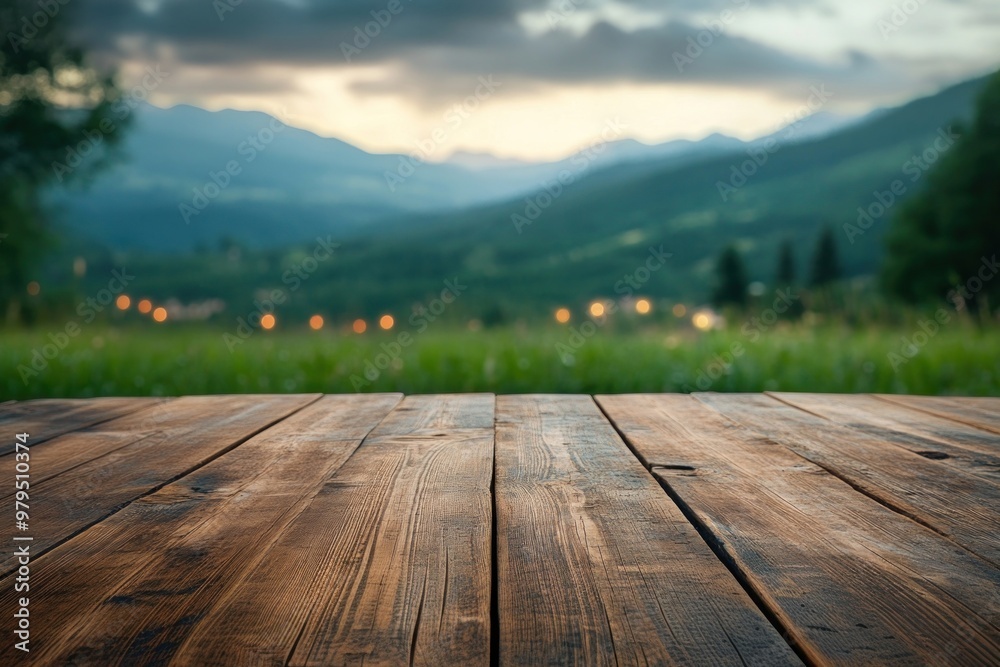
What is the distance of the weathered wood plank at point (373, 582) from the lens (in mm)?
757

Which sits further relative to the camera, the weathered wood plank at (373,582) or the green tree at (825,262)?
the green tree at (825,262)

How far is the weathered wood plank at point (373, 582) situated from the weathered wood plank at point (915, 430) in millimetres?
1045

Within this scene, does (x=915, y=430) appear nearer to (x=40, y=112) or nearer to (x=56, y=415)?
(x=56, y=415)

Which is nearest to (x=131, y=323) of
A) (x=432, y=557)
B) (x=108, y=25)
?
(x=432, y=557)

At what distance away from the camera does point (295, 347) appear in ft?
19.5

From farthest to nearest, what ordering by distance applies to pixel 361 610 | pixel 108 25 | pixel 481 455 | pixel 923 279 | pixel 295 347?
1. pixel 923 279
2. pixel 108 25
3. pixel 295 347
4. pixel 481 455
5. pixel 361 610

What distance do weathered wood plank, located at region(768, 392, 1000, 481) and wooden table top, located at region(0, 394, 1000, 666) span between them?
15 millimetres

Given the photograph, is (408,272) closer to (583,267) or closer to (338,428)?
(583,267)

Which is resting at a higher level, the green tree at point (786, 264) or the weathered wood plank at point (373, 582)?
the green tree at point (786, 264)

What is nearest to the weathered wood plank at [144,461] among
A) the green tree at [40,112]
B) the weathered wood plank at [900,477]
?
the weathered wood plank at [900,477]

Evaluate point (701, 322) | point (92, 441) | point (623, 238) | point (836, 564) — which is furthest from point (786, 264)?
point (623, 238)

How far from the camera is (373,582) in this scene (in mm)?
925

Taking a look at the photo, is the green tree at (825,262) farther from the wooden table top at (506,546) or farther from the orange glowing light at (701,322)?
the wooden table top at (506,546)

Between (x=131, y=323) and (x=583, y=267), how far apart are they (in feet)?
322
